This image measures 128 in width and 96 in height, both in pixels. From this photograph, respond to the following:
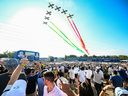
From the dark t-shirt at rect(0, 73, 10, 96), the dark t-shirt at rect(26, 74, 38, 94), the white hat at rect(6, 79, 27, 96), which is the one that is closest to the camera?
the white hat at rect(6, 79, 27, 96)

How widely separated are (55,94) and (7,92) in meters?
1.21

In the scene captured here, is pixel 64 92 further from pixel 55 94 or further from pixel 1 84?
pixel 1 84

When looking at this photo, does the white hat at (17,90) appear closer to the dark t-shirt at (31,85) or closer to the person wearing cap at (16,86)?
the person wearing cap at (16,86)

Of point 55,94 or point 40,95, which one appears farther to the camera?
point 40,95

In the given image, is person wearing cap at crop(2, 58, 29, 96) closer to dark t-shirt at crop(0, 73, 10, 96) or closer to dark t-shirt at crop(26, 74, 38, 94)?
dark t-shirt at crop(0, 73, 10, 96)

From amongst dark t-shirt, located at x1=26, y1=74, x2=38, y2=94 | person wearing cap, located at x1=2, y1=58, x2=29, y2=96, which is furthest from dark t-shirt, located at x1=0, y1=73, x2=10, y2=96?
dark t-shirt, located at x1=26, y1=74, x2=38, y2=94

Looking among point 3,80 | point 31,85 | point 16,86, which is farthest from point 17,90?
point 31,85

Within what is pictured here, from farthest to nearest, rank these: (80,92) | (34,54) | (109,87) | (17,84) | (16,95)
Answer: (34,54) < (109,87) < (80,92) < (17,84) < (16,95)

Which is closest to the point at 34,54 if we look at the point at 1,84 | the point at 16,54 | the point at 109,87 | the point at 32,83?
the point at 16,54

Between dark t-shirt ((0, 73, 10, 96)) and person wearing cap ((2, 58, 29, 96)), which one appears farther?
dark t-shirt ((0, 73, 10, 96))

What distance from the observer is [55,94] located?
412cm

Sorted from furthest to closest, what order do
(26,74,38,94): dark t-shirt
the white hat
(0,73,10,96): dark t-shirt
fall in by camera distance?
(26,74,38,94): dark t-shirt, (0,73,10,96): dark t-shirt, the white hat

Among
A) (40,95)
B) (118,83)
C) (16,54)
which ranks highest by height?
(16,54)

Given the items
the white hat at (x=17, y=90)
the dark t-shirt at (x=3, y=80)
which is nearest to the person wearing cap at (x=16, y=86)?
the white hat at (x=17, y=90)
